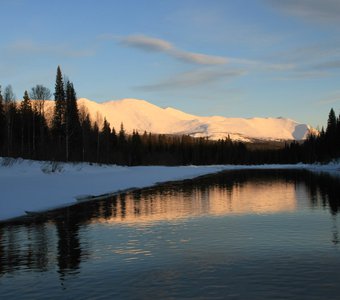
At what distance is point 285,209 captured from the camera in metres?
27.9

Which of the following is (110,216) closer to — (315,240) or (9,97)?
(315,240)

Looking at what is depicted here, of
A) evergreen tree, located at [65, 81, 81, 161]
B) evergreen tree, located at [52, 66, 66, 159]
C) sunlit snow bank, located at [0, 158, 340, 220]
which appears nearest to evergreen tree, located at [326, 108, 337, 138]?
evergreen tree, located at [65, 81, 81, 161]

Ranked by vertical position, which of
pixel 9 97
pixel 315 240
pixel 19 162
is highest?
pixel 9 97

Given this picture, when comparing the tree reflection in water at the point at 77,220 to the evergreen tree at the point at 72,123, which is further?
the evergreen tree at the point at 72,123

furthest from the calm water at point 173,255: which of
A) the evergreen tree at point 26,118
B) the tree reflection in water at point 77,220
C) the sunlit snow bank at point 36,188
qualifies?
the evergreen tree at point 26,118

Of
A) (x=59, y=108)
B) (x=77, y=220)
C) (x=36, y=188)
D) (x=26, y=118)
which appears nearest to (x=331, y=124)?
(x=59, y=108)

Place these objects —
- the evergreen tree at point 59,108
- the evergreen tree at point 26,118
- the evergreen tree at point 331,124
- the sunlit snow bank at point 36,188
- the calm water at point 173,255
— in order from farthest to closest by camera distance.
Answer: the evergreen tree at point 331,124 < the evergreen tree at point 26,118 < the evergreen tree at point 59,108 < the sunlit snow bank at point 36,188 < the calm water at point 173,255

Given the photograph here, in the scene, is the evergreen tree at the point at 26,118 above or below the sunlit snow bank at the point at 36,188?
above

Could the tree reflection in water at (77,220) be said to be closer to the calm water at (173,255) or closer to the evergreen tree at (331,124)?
the calm water at (173,255)

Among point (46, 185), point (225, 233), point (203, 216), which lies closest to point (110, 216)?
point (203, 216)

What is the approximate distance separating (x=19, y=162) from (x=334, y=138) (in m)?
99.4

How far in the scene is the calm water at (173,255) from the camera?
1128 cm

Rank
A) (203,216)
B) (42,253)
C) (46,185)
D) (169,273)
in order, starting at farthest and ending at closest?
(46,185)
(203,216)
(42,253)
(169,273)

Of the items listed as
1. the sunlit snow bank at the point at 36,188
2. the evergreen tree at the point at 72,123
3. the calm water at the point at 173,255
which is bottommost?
the calm water at the point at 173,255
